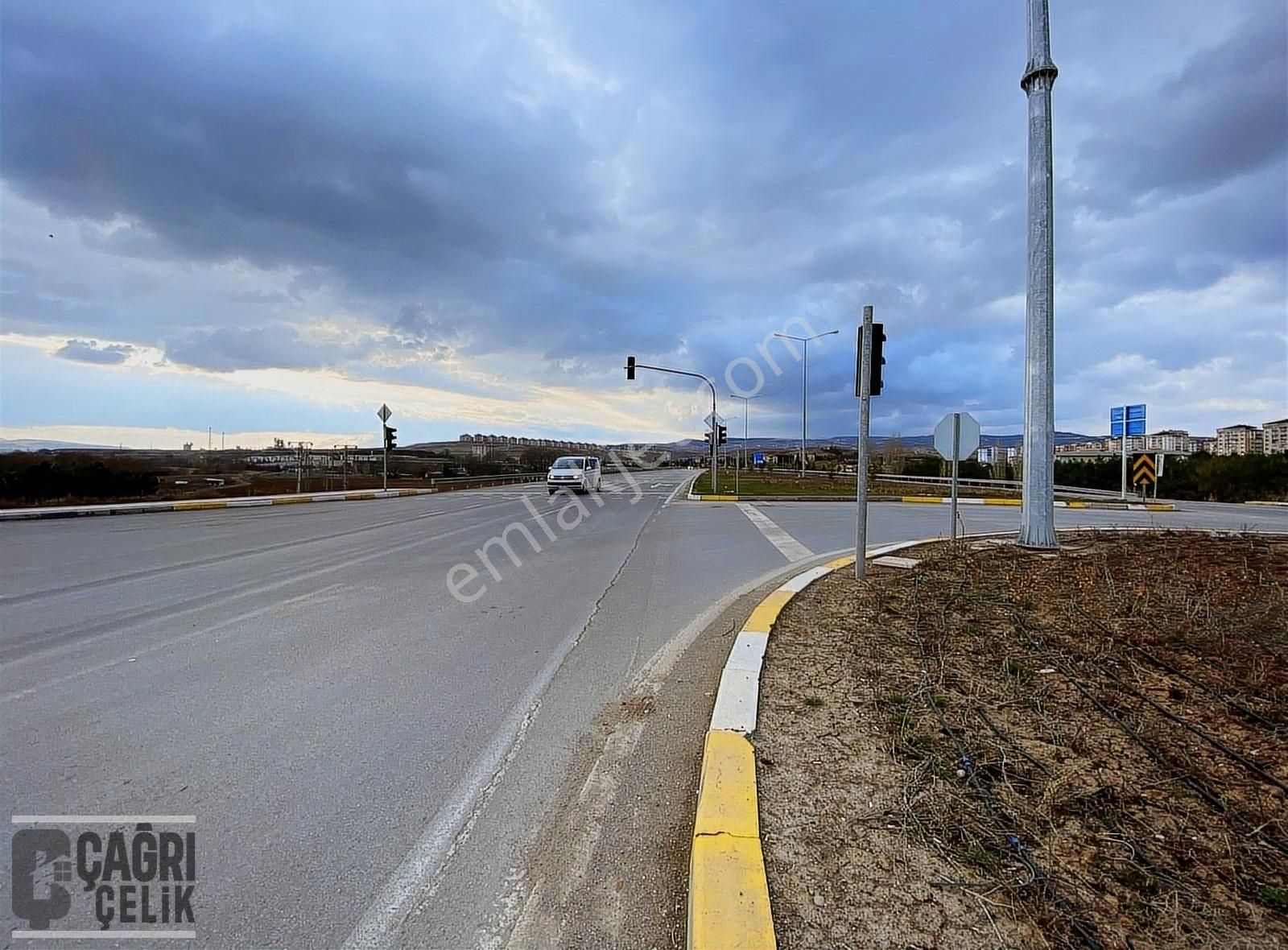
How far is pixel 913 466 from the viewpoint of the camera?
55.8 meters

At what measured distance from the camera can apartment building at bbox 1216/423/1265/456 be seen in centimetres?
5533

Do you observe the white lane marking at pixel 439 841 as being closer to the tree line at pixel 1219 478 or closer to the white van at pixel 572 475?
the white van at pixel 572 475

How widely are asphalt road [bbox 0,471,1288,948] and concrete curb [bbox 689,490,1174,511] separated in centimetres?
1507

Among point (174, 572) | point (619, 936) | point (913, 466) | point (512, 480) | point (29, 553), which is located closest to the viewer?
point (619, 936)

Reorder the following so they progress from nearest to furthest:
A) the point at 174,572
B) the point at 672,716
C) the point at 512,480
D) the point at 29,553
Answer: the point at 672,716 < the point at 174,572 < the point at 29,553 < the point at 512,480

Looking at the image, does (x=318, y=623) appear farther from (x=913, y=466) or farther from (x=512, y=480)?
(x=913, y=466)

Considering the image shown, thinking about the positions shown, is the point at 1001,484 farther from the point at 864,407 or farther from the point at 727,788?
the point at 727,788

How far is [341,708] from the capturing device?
401 cm

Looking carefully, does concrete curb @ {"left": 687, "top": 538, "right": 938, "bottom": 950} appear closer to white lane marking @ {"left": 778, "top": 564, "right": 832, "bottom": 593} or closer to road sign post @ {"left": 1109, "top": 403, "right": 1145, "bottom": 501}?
white lane marking @ {"left": 778, "top": 564, "right": 832, "bottom": 593}

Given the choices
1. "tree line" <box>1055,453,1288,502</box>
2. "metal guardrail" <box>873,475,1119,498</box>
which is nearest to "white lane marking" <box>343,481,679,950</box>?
"metal guardrail" <box>873,475,1119,498</box>

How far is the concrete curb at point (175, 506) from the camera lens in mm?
16859

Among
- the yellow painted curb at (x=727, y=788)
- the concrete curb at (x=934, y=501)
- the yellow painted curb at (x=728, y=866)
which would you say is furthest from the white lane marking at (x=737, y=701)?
the concrete curb at (x=934, y=501)

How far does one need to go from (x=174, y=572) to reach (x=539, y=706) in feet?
24.4

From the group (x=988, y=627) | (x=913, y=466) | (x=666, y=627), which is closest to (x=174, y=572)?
(x=666, y=627)
